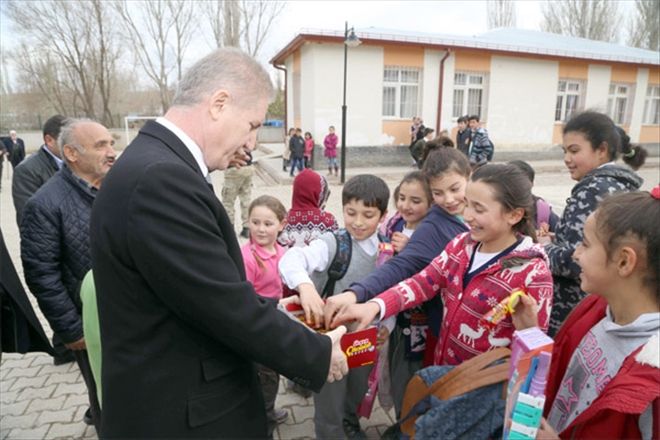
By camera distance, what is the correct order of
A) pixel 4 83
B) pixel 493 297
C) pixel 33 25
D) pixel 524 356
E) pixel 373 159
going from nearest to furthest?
pixel 524 356 → pixel 493 297 → pixel 373 159 → pixel 33 25 → pixel 4 83

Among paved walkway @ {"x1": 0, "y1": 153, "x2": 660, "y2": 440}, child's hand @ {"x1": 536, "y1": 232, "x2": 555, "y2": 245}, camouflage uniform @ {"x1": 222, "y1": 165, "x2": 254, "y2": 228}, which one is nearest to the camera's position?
child's hand @ {"x1": 536, "y1": 232, "x2": 555, "y2": 245}

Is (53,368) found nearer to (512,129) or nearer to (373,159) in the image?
(373,159)

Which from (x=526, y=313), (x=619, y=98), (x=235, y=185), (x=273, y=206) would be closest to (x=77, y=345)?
(x=273, y=206)

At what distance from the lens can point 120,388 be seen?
1.31 metres

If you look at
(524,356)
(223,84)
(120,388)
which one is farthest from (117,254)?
(524,356)

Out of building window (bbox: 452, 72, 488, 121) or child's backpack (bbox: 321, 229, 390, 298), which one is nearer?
child's backpack (bbox: 321, 229, 390, 298)

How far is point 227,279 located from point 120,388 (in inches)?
19.8

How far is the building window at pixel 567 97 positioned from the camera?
17266 mm

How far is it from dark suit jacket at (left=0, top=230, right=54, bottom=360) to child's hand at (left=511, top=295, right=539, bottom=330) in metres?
2.61

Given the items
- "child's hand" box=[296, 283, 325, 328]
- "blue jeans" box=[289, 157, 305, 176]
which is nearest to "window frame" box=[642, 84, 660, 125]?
"blue jeans" box=[289, 157, 305, 176]

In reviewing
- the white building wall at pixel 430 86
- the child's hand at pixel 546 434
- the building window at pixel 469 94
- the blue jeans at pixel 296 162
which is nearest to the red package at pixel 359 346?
the child's hand at pixel 546 434

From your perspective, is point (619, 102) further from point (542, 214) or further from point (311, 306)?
point (311, 306)

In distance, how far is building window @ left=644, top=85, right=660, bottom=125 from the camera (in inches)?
746

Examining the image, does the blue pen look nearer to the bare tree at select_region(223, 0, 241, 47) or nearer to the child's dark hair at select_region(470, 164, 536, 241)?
the child's dark hair at select_region(470, 164, 536, 241)
